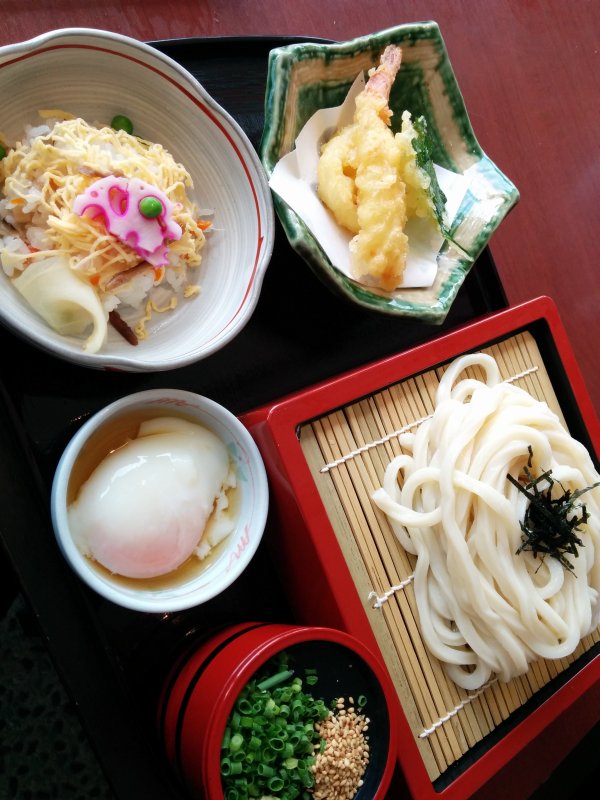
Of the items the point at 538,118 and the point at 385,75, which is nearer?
the point at 385,75

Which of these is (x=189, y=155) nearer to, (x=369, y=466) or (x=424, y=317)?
(x=424, y=317)

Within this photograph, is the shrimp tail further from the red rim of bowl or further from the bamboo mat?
the red rim of bowl

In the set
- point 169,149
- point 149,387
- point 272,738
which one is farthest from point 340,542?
point 169,149

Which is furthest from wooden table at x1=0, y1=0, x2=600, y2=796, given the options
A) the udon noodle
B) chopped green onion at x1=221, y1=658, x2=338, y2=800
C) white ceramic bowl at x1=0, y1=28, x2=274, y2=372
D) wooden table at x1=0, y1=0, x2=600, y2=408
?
chopped green onion at x1=221, y1=658, x2=338, y2=800

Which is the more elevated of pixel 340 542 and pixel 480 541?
pixel 340 542

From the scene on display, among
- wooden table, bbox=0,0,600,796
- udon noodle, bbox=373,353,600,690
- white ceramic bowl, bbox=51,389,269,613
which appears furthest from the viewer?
wooden table, bbox=0,0,600,796

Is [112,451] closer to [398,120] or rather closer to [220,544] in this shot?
[220,544]

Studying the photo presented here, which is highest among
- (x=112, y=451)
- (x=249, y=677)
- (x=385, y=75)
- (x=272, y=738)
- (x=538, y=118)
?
(x=385, y=75)
